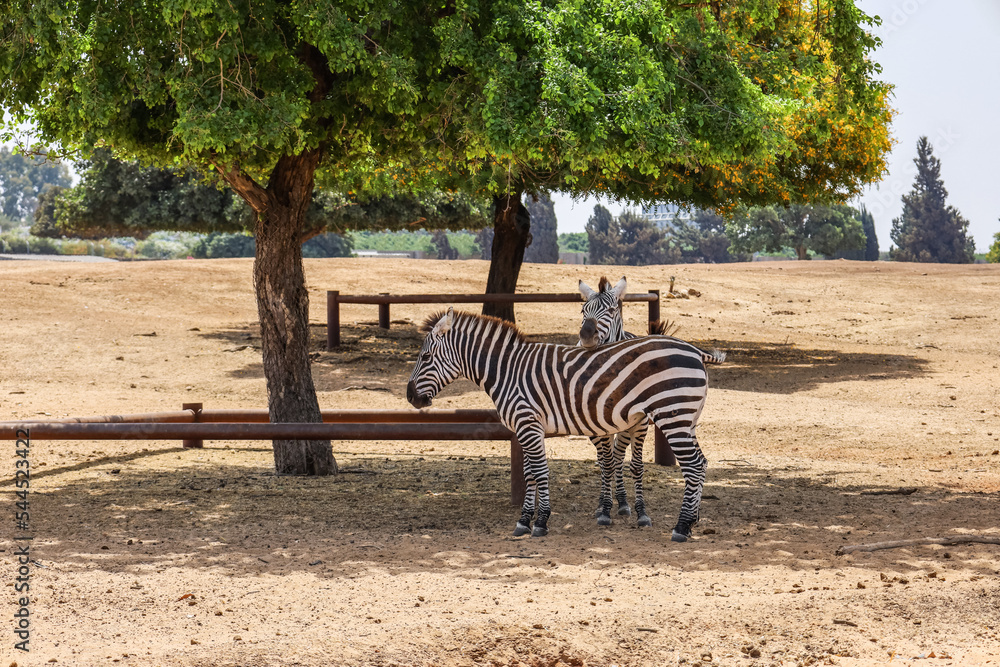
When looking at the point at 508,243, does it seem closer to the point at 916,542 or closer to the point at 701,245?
the point at 916,542

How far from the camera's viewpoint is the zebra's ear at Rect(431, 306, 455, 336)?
7551 mm

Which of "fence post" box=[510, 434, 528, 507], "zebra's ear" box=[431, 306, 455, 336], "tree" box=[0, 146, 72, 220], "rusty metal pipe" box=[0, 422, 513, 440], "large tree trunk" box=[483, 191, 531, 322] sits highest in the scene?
"tree" box=[0, 146, 72, 220]

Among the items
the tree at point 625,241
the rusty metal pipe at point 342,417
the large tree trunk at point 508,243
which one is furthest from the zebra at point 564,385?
the tree at point 625,241

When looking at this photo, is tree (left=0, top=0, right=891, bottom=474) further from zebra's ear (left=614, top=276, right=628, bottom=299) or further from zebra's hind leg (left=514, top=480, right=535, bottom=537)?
zebra's hind leg (left=514, top=480, right=535, bottom=537)

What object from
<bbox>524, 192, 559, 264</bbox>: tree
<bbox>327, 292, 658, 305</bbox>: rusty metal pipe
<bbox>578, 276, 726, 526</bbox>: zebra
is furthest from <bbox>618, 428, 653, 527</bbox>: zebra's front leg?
<bbox>524, 192, 559, 264</bbox>: tree

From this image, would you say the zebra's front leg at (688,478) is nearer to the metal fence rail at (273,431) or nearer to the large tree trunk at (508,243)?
the metal fence rail at (273,431)

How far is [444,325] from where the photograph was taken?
7559mm

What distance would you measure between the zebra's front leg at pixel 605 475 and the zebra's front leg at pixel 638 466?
18cm

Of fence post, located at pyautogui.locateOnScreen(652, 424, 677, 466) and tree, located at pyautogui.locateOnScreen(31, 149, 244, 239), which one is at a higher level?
tree, located at pyautogui.locateOnScreen(31, 149, 244, 239)

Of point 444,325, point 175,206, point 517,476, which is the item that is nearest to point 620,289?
point 517,476

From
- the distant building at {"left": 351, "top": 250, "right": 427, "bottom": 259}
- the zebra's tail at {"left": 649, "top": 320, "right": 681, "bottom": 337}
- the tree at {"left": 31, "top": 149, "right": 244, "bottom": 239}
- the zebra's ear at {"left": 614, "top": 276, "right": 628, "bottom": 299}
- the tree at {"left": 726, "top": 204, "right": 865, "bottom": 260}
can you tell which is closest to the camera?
the zebra's tail at {"left": 649, "top": 320, "right": 681, "bottom": 337}

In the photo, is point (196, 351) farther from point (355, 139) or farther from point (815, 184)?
point (815, 184)

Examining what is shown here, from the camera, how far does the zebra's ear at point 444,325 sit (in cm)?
755

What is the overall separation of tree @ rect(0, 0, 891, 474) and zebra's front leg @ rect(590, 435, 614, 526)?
2344 mm
